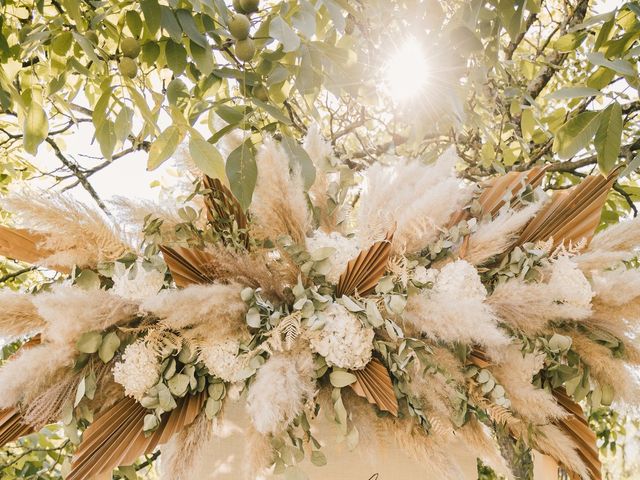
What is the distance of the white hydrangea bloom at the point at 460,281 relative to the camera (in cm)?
74

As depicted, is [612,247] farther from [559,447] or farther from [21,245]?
[21,245]

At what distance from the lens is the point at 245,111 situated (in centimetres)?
88

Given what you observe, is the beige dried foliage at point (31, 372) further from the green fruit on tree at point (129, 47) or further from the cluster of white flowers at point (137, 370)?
the green fruit on tree at point (129, 47)

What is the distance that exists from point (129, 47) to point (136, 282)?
59cm

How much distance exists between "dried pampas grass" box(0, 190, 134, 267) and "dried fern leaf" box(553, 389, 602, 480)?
0.67 metres

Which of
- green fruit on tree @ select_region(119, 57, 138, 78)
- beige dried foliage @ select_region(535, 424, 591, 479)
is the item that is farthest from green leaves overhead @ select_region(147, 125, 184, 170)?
beige dried foliage @ select_region(535, 424, 591, 479)

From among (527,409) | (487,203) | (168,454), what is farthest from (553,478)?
(168,454)

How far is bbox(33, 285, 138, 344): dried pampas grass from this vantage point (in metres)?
0.64

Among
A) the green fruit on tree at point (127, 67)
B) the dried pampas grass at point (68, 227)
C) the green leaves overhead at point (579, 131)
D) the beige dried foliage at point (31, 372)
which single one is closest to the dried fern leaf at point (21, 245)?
the dried pampas grass at point (68, 227)

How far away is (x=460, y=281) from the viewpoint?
0.74 meters

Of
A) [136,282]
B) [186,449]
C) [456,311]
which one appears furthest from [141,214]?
[456,311]

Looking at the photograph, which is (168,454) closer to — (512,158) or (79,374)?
(79,374)

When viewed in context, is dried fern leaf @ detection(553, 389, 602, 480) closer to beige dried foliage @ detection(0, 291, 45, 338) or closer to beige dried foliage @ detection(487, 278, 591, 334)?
beige dried foliage @ detection(487, 278, 591, 334)

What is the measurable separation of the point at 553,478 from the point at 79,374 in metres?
0.69
